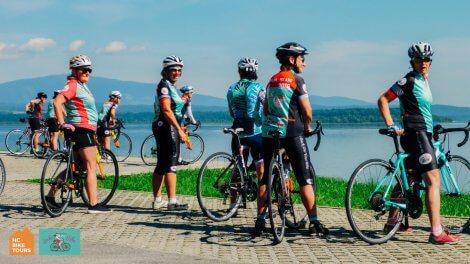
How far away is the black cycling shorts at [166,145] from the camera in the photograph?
9.62 metres

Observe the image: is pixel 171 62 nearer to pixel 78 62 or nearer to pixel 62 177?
pixel 78 62

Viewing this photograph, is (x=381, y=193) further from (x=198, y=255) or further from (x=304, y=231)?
(x=198, y=255)

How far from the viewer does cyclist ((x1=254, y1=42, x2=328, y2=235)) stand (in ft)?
24.5

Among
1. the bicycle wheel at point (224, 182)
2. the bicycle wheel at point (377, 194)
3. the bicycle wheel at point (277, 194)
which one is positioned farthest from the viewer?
the bicycle wheel at point (224, 182)

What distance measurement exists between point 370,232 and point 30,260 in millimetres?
3543

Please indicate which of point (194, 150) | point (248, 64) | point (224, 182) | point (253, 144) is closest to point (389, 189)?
point (253, 144)

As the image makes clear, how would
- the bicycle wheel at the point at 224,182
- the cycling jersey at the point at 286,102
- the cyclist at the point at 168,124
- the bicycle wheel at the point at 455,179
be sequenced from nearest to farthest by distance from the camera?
the cycling jersey at the point at 286,102, the bicycle wheel at the point at 455,179, the bicycle wheel at the point at 224,182, the cyclist at the point at 168,124

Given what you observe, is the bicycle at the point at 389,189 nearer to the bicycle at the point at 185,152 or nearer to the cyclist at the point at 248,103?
the cyclist at the point at 248,103

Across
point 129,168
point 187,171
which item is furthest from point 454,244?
point 129,168

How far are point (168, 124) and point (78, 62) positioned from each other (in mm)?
1437

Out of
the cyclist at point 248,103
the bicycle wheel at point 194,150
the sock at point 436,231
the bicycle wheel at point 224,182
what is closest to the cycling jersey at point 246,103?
the cyclist at point 248,103

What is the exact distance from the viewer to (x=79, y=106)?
932 centimetres

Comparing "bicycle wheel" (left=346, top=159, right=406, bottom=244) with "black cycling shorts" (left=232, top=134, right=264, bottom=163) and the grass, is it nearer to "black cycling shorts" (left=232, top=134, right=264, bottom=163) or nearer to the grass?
the grass

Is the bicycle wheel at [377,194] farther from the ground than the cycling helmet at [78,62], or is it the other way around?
the cycling helmet at [78,62]
